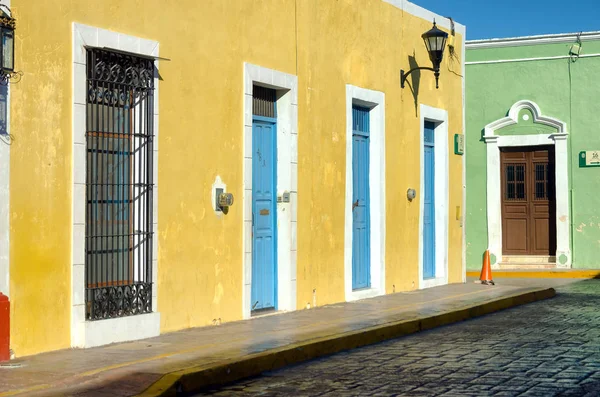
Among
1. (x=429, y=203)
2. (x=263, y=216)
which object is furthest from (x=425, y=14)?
(x=263, y=216)

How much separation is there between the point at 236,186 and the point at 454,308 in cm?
336

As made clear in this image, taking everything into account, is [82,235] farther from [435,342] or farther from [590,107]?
[590,107]

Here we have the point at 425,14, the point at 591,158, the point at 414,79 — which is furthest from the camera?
the point at 591,158

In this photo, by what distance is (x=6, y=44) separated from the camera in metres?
8.22

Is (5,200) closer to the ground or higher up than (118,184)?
closer to the ground

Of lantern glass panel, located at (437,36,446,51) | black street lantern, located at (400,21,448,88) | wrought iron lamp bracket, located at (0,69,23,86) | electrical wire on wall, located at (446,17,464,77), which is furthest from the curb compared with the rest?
electrical wire on wall, located at (446,17,464,77)

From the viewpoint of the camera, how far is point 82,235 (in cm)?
915

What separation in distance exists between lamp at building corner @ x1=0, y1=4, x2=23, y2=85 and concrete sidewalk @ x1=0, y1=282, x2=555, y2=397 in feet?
7.42

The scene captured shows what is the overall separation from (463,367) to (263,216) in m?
4.31

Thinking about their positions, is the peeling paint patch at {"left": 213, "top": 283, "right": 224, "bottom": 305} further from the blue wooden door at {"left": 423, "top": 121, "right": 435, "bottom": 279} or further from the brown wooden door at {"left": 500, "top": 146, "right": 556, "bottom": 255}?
the brown wooden door at {"left": 500, "top": 146, "right": 556, "bottom": 255}

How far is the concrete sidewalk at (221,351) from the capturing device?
734cm

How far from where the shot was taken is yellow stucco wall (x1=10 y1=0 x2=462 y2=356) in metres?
8.65

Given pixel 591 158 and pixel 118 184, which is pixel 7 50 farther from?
pixel 591 158

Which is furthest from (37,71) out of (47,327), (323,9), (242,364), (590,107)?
(590,107)
